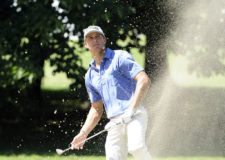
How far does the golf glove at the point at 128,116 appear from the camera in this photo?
5988 mm

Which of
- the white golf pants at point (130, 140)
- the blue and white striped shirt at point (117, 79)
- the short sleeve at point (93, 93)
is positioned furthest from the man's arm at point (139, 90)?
the short sleeve at point (93, 93)

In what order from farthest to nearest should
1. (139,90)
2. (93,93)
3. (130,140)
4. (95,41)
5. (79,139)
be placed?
(93,93) < (79,139) < (95,41) < (130,140) < (139,90)

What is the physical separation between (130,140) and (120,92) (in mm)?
467

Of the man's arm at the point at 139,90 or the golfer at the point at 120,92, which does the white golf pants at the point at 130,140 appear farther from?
the man's arm at the point at 139,90

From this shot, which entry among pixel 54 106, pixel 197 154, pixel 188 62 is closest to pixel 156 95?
pixel 188 62

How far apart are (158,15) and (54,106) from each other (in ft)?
15.2

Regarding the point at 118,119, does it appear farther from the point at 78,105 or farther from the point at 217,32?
the point at 78,105

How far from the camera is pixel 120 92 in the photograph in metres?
6.20

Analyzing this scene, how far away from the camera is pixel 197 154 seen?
10.5m

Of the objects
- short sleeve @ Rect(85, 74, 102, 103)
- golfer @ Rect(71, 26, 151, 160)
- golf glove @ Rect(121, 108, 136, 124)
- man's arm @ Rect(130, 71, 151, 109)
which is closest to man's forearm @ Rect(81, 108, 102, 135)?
short sleeve @ Rect(85, 74, 102, 103)

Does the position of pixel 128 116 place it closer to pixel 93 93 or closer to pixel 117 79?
pixel 117 79

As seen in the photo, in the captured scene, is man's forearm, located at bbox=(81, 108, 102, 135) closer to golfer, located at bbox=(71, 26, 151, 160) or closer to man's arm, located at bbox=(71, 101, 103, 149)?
man's arm, located at bbox=(71, 101, 103, 149)

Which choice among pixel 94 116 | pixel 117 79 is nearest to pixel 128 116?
pixel 117 79

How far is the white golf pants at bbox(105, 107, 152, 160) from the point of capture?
19.5 feet
